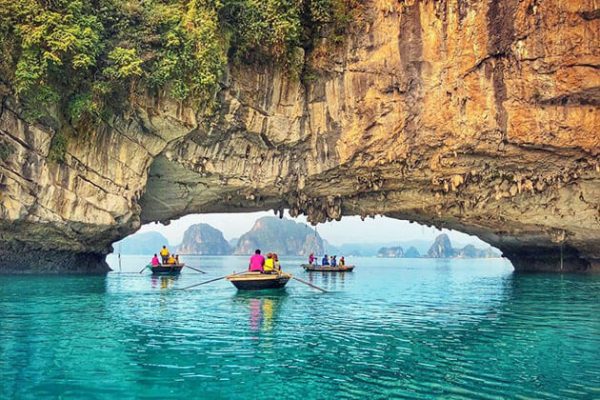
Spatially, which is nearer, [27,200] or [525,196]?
[27,200]

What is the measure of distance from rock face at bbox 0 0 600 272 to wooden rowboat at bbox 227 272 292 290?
165 inches

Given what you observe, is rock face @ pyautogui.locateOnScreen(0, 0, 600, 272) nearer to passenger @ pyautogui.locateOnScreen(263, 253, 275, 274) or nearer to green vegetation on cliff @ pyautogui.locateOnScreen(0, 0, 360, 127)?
green vegetation on cliff @ pyautogui.locateOnScreen(0, 0, 360, 127)

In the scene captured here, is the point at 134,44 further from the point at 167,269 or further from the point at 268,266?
the point at 167,269

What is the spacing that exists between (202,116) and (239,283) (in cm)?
618

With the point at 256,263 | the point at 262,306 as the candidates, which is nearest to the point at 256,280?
the point at 256,263

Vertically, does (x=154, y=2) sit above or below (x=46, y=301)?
above

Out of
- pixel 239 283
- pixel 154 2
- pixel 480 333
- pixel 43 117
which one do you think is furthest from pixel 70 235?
pixel 480 333

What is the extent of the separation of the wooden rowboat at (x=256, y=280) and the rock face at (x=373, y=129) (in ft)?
13.8

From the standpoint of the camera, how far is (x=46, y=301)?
54.0ft

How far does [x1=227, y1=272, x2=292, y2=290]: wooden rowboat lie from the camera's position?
64.7 feet

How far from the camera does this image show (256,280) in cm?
1980

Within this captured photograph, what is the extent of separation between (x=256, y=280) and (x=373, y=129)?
7.24m

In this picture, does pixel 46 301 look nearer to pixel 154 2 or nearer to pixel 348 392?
pixel 154 2

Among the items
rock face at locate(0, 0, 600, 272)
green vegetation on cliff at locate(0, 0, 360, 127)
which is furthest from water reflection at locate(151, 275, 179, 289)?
green vegetation on cliff at locate(0, 0, 360, 127)
